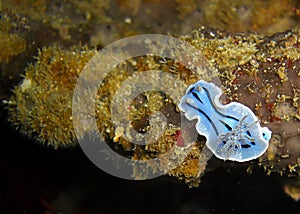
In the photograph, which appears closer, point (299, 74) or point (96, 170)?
point (299, 74)

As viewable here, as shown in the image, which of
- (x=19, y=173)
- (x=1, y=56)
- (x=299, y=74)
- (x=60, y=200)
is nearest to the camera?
(x=299, y=74)

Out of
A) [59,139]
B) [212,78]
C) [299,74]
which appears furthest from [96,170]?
[299,74]

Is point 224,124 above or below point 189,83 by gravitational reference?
below

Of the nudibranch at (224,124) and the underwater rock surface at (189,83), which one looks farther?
the underwater rock surface at (189,83)

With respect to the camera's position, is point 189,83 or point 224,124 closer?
point 224,124

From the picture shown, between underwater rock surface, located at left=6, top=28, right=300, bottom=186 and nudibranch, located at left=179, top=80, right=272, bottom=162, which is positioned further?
underwater rock surface, located at left=6, top=28, right=300, bottom=186

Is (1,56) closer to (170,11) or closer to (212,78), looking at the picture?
(170,11)

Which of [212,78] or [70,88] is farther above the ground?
[212,78]

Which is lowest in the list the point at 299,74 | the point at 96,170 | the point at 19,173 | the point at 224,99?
the point at 19,173
